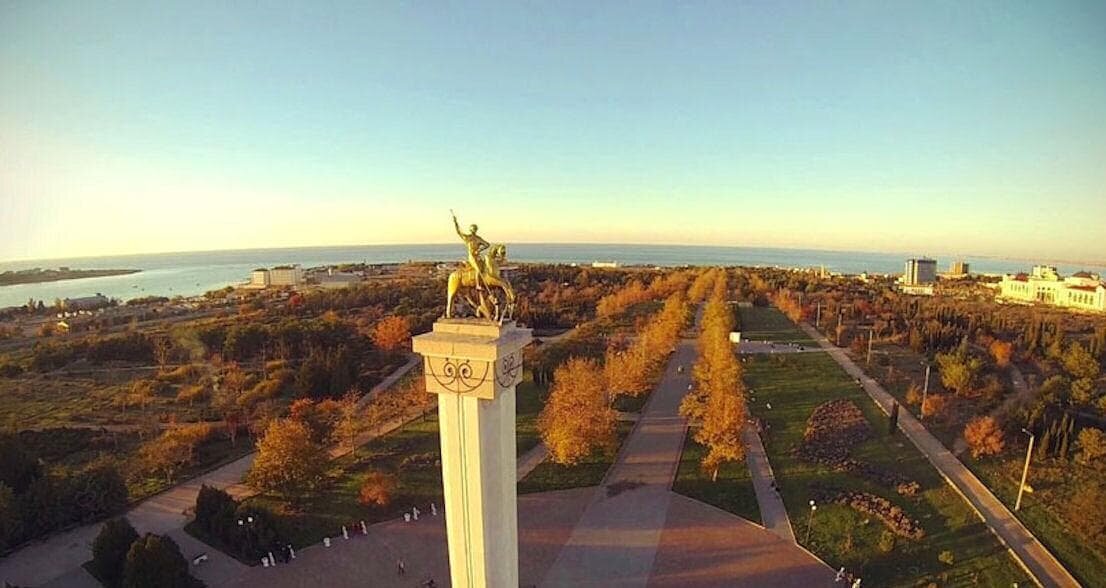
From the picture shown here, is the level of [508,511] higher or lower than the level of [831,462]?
higher

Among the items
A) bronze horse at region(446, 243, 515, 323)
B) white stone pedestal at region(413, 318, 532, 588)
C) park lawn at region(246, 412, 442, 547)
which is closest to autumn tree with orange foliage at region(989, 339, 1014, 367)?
park lawn at region(246, 412, 442, 547)

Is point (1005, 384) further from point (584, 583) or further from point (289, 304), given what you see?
point (289, 304)

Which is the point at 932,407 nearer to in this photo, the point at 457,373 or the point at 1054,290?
the point at 457,373

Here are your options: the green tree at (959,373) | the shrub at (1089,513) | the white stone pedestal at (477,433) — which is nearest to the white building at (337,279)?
the green tree at (959,373)

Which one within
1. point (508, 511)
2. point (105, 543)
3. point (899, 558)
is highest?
point (508, 511)

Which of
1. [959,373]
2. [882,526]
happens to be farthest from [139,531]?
[959,373]

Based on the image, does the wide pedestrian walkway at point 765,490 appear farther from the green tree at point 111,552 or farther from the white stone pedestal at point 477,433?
the green tree at point 111,552

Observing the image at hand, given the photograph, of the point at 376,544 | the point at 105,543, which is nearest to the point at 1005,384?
the point at 376,544
